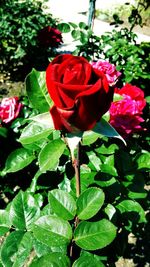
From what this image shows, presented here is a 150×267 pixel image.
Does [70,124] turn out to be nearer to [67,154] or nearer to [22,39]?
[67,154]

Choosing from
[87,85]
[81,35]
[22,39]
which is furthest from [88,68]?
[22,39]

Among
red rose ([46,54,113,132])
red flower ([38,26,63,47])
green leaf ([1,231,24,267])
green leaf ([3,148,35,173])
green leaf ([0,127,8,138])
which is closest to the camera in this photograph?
red rose ([46,54,113,132])

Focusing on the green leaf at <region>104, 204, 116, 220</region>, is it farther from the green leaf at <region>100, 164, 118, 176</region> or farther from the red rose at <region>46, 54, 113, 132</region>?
the red rose at <region>46, 54, 113, 132</region>

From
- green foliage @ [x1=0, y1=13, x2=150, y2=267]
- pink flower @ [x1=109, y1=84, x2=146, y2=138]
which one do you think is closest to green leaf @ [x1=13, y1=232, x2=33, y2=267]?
green foliage @ [x1=0, y1=13, x2=150, y2=267]

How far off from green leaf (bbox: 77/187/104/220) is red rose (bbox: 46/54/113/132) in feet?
0.71

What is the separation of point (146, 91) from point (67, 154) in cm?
92

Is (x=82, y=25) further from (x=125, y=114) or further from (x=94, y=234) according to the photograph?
(x=94, y=234)

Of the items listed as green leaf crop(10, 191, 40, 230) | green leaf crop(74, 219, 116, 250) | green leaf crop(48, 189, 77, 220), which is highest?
green leaf crop(48, 189, 77, 220)

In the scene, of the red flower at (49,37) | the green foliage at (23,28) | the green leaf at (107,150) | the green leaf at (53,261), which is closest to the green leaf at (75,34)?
the red flower at (49,37)

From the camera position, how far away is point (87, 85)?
0.60 metres

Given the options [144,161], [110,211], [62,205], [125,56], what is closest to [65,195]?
[62,205]

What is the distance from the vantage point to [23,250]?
33.4 inches

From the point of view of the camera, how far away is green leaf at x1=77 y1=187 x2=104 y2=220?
2.65 ft

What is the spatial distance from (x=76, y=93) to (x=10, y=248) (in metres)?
A: 0.47
